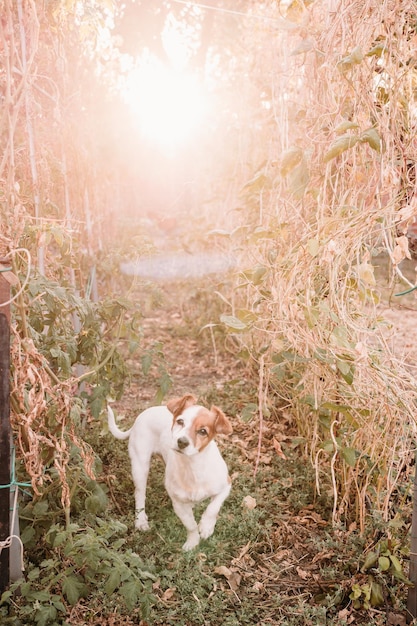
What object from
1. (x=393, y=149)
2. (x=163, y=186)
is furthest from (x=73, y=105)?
(x=163, y=186)

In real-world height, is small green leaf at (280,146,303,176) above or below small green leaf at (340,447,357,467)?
above

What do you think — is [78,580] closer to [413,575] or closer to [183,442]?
[183,442]

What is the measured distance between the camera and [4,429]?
223 centimetres

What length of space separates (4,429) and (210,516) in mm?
1140

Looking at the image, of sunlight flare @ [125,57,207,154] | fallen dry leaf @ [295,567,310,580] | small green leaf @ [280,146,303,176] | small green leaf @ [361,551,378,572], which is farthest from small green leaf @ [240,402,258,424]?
sunlight flare @ [125,57,207,154]

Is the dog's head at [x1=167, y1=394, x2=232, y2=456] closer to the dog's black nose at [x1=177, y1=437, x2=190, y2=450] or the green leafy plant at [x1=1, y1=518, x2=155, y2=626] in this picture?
the dog's black nose at [x1=177, y1=437, x2=190, y2=450]

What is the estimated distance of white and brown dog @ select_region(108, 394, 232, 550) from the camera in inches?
107

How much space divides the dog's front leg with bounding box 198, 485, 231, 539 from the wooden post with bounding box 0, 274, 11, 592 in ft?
3.07

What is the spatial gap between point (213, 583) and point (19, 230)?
1.69 m

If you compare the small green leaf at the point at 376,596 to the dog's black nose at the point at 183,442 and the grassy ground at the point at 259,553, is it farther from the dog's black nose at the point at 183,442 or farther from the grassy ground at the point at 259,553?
the dog's black nose at the point at 183,442

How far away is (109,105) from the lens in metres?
8.59

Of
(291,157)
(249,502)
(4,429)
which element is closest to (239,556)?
(249,502)

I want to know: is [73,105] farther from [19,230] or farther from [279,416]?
[19,230]

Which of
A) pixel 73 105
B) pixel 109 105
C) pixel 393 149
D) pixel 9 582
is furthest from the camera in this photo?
pixel 109 105
